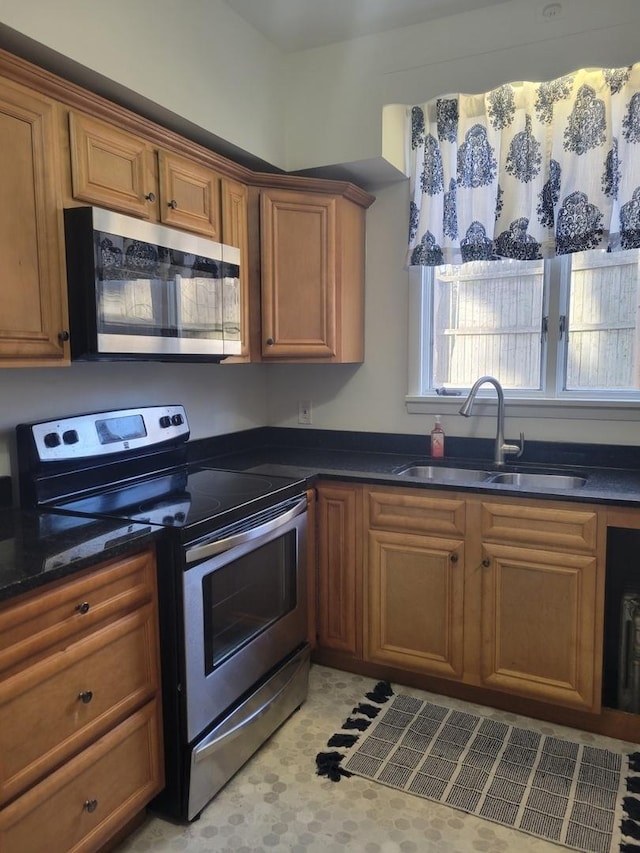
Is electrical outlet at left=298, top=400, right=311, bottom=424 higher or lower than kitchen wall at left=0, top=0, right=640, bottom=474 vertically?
lower

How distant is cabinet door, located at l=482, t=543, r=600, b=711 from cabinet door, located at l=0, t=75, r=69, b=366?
1.67 metres

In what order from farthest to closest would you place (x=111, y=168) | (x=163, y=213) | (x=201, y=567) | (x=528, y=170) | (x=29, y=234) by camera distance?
(x=528, y=170) < (x=163, y=213) < (x=111, y=168) < (x=201, y=567) < (x=29, y=234)

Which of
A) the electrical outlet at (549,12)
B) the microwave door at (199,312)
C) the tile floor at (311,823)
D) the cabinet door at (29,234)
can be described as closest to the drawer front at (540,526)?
the tile floor at (311,823)

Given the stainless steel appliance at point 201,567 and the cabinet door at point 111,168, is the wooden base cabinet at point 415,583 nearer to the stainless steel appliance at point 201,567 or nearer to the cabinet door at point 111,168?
the stainless steel appliance at point 201,567

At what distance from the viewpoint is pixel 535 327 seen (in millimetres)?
2740

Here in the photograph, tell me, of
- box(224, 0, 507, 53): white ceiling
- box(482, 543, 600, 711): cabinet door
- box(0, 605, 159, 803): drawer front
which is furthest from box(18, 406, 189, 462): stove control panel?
box(224, 0, 507, 53): white ceiling

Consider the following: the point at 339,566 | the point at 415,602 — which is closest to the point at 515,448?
the point at 415,602

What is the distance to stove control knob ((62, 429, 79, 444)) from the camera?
6.67ft

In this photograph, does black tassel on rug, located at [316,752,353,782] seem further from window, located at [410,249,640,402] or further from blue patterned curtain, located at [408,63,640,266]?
blue patterned curtain, located at [408,63,640,266]

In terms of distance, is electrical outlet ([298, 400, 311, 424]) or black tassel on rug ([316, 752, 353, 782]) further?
electrical outlet ([298, 400, 311, 424])

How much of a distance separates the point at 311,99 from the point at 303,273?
762 millimetres

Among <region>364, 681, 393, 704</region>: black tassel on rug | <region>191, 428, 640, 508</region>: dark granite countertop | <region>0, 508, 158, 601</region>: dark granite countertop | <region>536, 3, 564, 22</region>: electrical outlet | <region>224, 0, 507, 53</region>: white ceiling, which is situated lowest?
<region>364, 681, 393, 704</region>: black tassel on rug

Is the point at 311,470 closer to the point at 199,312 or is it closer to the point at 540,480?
the point at 199,312

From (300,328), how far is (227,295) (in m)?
0.45
